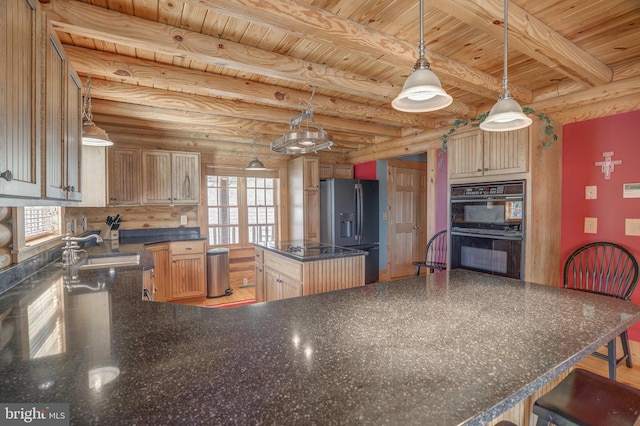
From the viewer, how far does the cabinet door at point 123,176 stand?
3955 millimetres

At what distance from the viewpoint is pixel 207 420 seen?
2.06 feet

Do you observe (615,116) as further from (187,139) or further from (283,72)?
(187,139)

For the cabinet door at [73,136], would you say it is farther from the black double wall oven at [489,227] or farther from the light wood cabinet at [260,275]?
the black double wall oven at [489,227]

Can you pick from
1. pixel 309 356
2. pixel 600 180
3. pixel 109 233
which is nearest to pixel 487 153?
pixel 600 180

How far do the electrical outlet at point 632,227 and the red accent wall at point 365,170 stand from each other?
3.30 m

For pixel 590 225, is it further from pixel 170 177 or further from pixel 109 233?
pixel 109 233

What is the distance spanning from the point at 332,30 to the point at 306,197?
3433 mm

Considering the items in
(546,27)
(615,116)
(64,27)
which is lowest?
(615,116)

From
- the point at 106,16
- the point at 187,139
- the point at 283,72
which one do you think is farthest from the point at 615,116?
the point at 187,139

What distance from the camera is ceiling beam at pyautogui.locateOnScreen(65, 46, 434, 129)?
2244 millimetres

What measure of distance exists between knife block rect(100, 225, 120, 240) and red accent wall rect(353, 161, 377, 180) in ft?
13.0

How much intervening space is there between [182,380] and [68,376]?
0.30 meters

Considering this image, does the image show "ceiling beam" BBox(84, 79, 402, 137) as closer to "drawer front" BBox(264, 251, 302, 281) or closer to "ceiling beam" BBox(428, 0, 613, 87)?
"drawer front" BBox(264, 251, 302, 281)

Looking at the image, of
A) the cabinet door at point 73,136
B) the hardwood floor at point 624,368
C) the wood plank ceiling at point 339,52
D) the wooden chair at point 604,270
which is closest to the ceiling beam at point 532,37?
the wood plank ceiling at point 339,52
